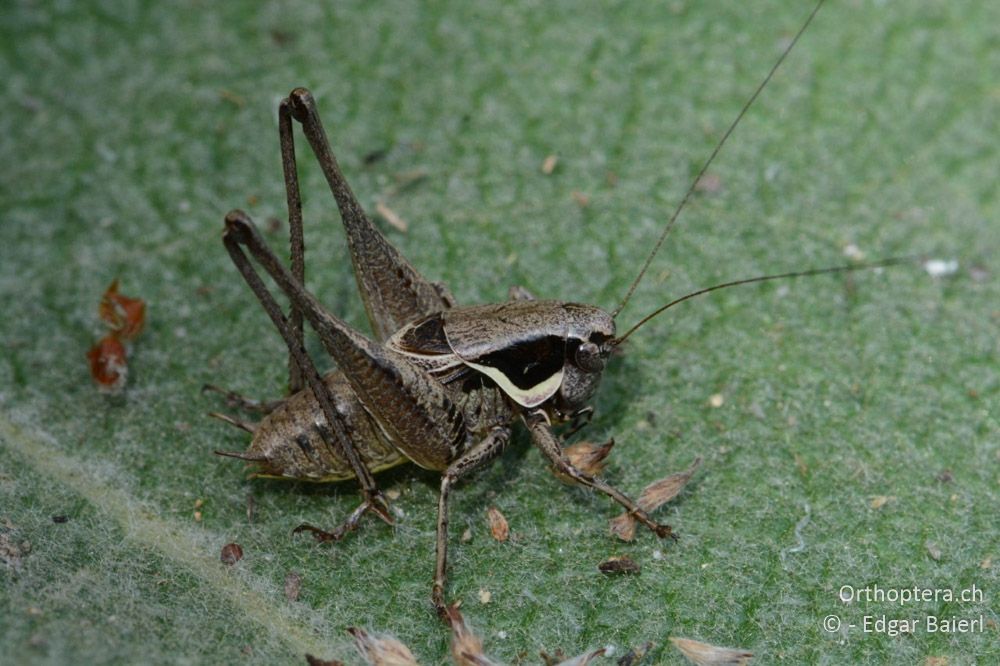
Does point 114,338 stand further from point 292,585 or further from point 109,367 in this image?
point 292,585

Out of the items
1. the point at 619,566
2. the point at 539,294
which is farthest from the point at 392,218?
the point at 619,566

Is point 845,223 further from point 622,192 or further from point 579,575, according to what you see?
point 579,575

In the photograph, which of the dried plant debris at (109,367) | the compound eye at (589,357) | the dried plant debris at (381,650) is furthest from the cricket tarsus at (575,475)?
the dried plant debris at (109,367)

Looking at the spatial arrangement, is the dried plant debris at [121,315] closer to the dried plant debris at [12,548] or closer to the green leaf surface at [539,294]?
the green leaf surface at [539,294]

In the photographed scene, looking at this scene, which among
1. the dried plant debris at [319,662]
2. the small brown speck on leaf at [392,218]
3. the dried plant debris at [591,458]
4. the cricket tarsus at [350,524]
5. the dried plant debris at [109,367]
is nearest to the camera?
the dried plant debris at [319,662]

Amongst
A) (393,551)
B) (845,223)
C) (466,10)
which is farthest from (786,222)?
(393,551)

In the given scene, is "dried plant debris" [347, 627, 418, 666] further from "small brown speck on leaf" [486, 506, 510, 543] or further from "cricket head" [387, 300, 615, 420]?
"cricket head" [387, 300, 615, 420]

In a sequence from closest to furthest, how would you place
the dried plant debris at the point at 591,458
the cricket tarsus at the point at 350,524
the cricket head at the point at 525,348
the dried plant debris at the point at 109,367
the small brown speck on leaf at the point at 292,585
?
the small brown speck on leaf at the point at 292,585 → the cricket tarsus at the point at 350,524 → the cricket head at the point at 525,348 → the dried plant debris at the point at 591,458 → the dried plant debris at the point at 109,367

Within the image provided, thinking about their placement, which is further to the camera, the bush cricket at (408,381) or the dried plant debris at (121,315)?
the dried plant debris at (121,315)
